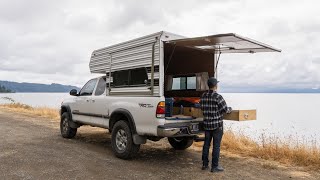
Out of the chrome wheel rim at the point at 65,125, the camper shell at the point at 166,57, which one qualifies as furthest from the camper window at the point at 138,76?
the chrome wheel rim at the point at 65,125

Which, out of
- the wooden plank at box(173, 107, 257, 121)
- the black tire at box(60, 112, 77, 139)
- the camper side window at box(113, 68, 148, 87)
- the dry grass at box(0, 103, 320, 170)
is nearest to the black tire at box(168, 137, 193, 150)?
the dry grass at box(0, 103, 320, 170)

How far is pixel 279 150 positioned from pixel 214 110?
3.02 m

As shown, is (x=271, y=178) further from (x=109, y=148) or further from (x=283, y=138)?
(x=109, y=148)

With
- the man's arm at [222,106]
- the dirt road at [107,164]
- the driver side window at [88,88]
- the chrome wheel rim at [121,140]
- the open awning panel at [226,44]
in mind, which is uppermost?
the open awning panel at [226,44]

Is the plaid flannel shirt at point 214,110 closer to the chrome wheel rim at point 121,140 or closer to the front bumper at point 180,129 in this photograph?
the front bumper at point 180,129

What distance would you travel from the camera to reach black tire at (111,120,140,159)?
303 inches

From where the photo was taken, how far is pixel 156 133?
274 inches

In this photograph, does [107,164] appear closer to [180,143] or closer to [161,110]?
[161,110]

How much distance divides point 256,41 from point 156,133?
9.77ft

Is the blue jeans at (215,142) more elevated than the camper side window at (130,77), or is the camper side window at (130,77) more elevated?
the camper side window at (130,77)

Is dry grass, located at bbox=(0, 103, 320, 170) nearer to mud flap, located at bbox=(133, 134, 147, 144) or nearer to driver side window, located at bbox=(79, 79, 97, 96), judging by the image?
mud flap, located at bbox=(133, 134, 147, 144)

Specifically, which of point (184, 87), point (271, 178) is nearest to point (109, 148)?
point (184, 87)

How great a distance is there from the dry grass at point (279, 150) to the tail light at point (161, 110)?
3.40 meters

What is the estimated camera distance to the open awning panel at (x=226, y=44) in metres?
6.88
